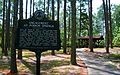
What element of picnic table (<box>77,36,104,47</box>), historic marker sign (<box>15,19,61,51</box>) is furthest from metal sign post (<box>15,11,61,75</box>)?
picnic table (<box>77,36,104,47</box>)

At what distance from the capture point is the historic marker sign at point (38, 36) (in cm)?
1116

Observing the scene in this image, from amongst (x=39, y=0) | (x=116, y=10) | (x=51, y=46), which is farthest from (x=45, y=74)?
(x=116, y=10)

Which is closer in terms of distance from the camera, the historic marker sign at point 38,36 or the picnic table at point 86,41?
the historic marker sign at point 38,36

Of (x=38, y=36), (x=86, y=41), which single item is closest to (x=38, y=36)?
(x=38, y=36)

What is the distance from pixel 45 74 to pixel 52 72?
773 mm

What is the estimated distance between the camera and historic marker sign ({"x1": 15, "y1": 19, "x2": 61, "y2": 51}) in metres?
11.2

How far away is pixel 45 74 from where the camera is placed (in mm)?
18688

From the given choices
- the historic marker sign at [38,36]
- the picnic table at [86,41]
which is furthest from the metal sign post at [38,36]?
the picnic table at [86,41]

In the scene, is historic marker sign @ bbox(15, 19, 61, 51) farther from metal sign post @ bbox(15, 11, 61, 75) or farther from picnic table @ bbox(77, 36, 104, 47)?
picnic table @ bbox(77, 36, 104, 47)

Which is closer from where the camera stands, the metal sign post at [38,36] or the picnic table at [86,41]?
the metal sign post at [38,36]

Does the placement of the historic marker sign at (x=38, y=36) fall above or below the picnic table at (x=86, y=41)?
above

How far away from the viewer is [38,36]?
11.2 metres

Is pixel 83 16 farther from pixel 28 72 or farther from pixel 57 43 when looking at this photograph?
pixel 57 43

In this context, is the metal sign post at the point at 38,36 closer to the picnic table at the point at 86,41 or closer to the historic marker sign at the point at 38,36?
the historic marker sign at the point at 38,36
